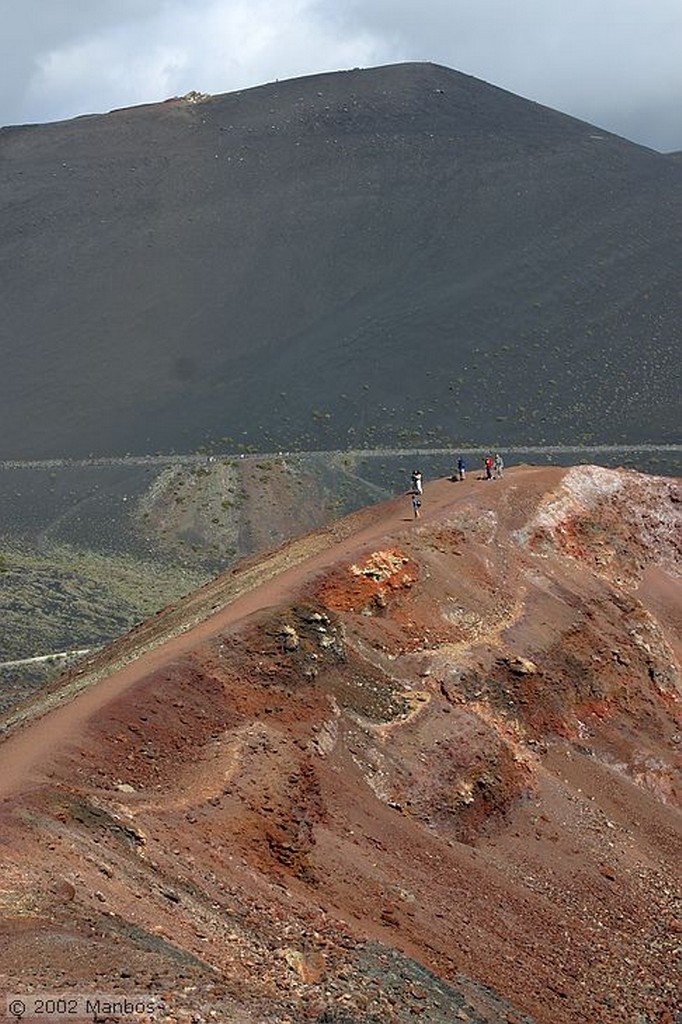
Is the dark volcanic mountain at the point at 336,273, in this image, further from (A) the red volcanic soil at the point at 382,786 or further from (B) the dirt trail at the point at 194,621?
(A) the red volcanic soil at the point at 382,786

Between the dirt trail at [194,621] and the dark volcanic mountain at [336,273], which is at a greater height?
the dark volcanic mountain at [336,273]

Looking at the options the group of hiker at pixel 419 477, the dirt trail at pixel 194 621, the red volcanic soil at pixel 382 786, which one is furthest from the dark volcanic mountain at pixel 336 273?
the red volcanic soil at pixel 382 786

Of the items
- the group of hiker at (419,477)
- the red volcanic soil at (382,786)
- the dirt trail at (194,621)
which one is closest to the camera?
the red volcanic soil at (382,786)

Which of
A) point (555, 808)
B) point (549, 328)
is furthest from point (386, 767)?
point (549, 328)

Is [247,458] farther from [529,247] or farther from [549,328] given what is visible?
[529,247]

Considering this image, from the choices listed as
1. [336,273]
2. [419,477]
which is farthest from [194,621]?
[336,273]

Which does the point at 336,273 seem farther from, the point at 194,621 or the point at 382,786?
the point at 382,786

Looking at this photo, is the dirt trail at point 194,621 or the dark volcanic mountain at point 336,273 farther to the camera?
the dark volcanic mountain at point 336,273
